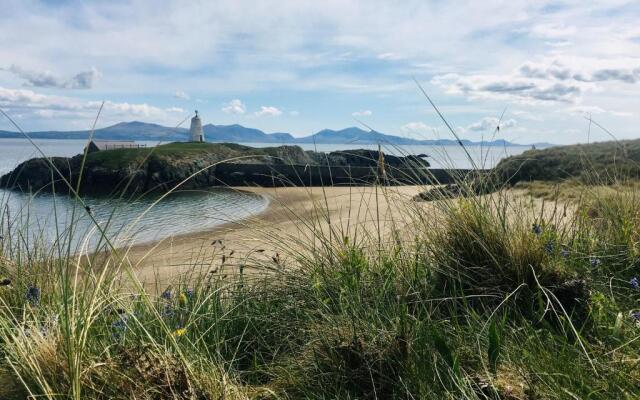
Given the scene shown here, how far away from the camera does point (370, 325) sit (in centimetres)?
255

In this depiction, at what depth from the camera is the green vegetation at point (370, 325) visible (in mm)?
2160

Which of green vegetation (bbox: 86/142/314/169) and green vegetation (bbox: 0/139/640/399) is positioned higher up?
green vegetation (bbox: 86/142/314/169)

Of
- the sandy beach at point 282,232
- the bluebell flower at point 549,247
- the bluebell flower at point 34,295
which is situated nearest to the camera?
the bluebell flower at point 34,295

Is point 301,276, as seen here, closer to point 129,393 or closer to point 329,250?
point 329,250

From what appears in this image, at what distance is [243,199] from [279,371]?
28.4m

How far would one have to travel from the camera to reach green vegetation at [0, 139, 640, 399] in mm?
2160

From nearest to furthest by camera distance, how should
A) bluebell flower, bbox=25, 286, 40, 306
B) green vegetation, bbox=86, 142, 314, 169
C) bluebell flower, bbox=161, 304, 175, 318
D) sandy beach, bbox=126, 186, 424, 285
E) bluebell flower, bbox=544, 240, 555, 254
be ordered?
bluebell flower, bbox=25, 286, 40, 306
bluebell flower, bbox=161, 304, 175, 318
bluebell flower, bbox=544, 240, 555, 254
sandy beach, bbox=126, 186, 424, 285
green vegetation, bbox=86, 142, 314, 169

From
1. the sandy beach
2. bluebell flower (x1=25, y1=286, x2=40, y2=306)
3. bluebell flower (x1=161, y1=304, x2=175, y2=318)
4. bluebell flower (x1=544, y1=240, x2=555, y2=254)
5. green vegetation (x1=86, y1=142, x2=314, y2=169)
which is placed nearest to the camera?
bluebell flower (x1=25, y1=286, x2=40, y2=306)

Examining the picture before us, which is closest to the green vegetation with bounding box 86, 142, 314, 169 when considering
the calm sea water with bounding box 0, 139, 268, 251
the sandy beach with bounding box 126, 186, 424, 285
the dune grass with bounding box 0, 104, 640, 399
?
the calm sea water with bounding box 0, 139, 268, 251

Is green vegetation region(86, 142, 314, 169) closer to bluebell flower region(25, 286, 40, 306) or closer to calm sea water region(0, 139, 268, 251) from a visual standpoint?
→ calm sea water region(0, 139, 268, 251)

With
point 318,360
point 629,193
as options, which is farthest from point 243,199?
point 318,360

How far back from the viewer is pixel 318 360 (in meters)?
2.51

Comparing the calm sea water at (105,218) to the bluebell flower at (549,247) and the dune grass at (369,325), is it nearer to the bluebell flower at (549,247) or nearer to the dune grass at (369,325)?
the dune grass at (369,325)

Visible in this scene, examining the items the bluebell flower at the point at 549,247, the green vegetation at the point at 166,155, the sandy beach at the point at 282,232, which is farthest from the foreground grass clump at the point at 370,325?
the green vegetation at the point at 166,155
